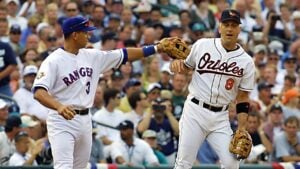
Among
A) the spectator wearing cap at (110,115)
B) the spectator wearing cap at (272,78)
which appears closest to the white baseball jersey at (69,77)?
the spectator wearing cap at (110,115)

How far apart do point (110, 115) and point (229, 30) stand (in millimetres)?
4163

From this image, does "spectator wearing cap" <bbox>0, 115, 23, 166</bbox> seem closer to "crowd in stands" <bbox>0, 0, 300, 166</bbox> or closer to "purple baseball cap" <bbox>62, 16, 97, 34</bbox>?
"crowd in stands" <bbox>0, 0, 300, 166</bbox>

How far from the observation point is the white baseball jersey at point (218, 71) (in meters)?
9.81

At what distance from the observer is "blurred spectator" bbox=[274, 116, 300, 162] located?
13.7 meters

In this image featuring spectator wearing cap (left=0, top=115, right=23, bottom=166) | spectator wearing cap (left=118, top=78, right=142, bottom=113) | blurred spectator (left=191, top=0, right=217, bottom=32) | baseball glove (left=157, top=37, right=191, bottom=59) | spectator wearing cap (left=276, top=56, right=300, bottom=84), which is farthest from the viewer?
blurred spectator (left=191, top=0, right=217, bottom=32)

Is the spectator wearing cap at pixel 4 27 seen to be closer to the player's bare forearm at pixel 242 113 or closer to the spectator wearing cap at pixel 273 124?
the spectator wearing cap at pixel 273 124

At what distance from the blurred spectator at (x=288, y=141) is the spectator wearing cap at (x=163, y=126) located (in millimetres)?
1367

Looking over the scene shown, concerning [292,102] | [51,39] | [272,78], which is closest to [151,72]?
[51,39]

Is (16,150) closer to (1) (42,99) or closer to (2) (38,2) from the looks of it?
(1) (42,99)

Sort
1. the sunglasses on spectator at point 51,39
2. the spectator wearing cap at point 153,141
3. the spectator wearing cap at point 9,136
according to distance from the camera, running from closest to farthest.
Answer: the spectator wearing cap at point 9,136
the spectator wearing cap at point 153,141
the sunglasses on spectator at point 51,39

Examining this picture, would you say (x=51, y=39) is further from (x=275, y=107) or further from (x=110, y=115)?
(x=275, y=107)

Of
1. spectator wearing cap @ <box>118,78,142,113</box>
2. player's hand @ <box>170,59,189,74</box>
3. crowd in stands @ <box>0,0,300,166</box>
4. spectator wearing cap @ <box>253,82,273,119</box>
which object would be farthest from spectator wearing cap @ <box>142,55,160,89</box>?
player's hand @ <box>170,59,189,74</box>

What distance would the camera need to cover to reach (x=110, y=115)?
44.7ft

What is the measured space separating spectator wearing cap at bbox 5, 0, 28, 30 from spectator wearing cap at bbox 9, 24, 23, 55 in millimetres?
642
